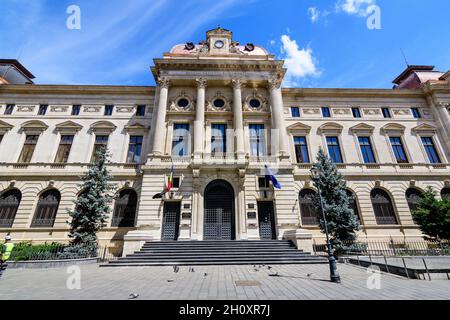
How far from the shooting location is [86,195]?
675 inches

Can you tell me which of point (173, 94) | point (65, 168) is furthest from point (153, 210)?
point (173, 94)

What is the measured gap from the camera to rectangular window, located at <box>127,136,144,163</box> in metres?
22.3

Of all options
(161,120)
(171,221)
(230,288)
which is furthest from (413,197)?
(161,120)

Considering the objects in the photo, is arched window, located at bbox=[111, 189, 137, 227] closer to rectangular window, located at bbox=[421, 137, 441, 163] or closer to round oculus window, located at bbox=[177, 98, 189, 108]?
round oculus window, located at bbox=[177, 98, 189, 108]

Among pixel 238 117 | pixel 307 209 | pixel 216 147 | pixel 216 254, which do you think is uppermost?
pixel 238 117

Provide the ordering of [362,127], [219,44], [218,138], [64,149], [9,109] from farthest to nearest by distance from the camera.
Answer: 1. [219,44]
2. [362,127]
3. [9,109]
4. [64,149]
5. [218,138]

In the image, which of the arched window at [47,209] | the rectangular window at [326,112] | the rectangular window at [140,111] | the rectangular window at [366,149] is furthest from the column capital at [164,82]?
the rectangular window at [366,149]

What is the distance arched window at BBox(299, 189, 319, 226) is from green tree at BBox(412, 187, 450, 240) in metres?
7.84

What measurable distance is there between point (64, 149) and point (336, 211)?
2715 centimetres

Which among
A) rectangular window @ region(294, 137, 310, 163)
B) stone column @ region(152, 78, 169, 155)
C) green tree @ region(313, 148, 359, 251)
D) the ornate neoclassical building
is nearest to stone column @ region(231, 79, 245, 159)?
the ornate neoclassical building

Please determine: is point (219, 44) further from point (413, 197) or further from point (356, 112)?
point (413, 197)

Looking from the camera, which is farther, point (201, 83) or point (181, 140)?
point (201, 83)

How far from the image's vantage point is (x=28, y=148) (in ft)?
73.1

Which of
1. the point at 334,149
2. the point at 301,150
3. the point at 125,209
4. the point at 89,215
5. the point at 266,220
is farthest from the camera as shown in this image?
the point at 334,149
